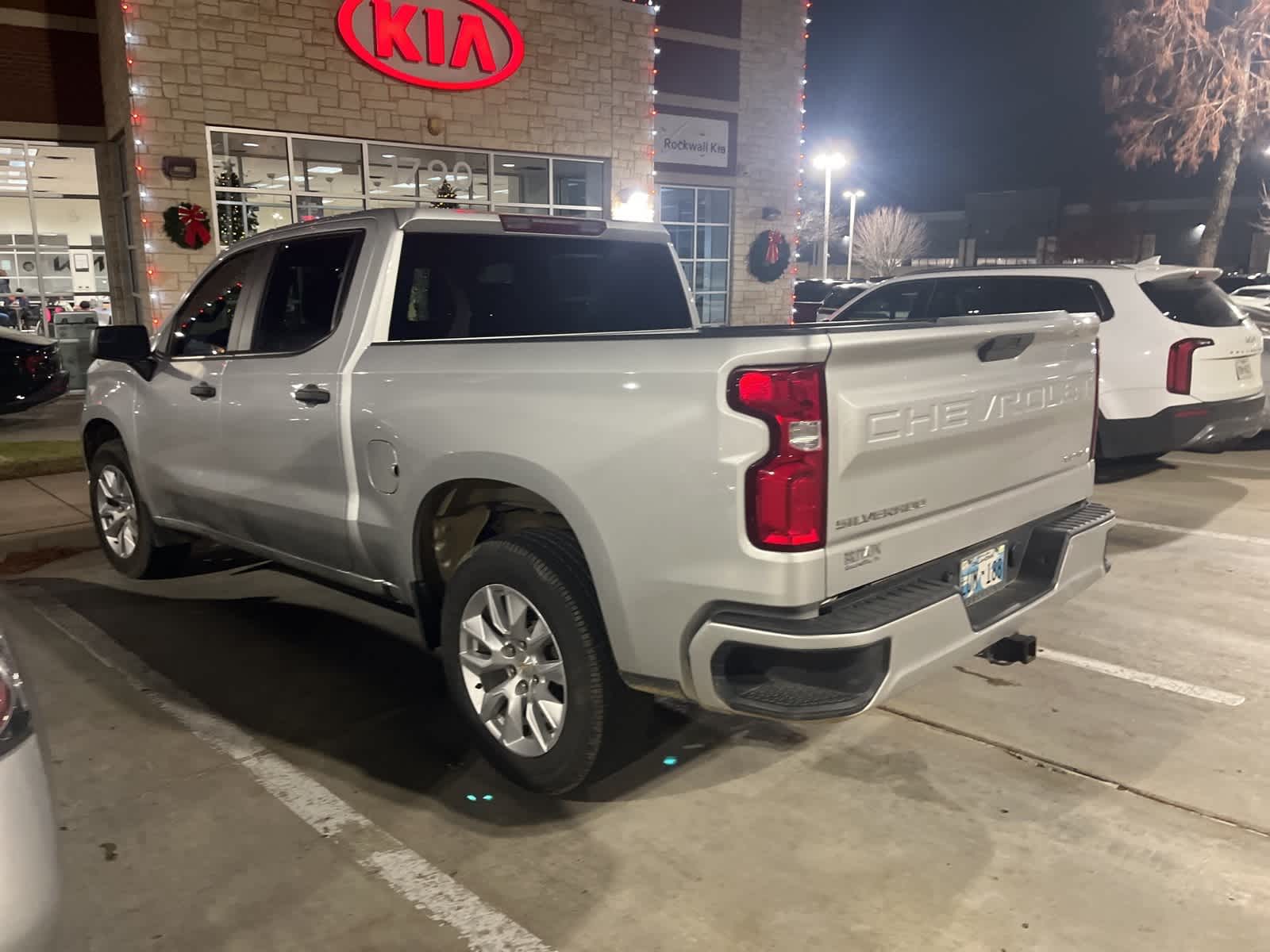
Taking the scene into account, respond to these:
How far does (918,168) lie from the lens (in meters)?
74.4

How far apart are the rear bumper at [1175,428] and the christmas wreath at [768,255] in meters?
11.7

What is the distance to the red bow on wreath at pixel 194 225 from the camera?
12.2m

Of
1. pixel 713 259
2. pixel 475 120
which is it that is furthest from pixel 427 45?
pixel 713 259

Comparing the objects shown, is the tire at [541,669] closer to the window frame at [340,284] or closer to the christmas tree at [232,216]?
the window frame at [340,284]

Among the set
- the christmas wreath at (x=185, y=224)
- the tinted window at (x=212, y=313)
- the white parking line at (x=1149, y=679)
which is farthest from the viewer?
the christmas wreath at (x=185, y=224)

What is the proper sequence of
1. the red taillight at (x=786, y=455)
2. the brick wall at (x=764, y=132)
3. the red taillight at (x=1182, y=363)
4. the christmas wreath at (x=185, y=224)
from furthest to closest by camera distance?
1. the brick wall at (x=764, y=132)
2. the christmas wreath at (x=185, y=224)
3. the red taillight at (x=1182, y=363)
4. the red taillight at (x=786, y=455)

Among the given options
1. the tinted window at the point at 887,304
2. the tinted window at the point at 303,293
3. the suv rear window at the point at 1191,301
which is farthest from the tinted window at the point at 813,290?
the tinted window at the point at 303,293

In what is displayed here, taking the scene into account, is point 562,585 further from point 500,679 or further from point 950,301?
point 950,301

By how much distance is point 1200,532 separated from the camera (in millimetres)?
6672

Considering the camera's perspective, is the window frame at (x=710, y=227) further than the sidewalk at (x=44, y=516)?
Yes

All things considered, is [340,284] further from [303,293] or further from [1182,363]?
[1182,363]

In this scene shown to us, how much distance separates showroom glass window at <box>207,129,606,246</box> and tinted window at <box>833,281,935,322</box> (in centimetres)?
513

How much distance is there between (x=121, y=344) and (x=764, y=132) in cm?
1534

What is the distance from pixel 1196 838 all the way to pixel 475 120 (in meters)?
13.5
